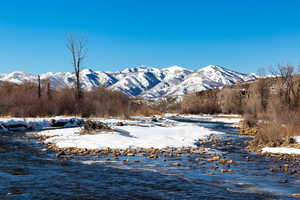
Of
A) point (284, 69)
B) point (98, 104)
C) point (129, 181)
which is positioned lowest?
point (129, 181)

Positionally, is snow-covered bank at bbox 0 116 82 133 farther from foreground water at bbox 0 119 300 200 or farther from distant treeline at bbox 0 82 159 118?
foreground water at bbox 0 119 300 200

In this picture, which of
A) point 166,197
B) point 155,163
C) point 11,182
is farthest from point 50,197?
point 155,163

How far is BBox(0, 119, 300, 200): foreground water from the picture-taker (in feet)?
29.6

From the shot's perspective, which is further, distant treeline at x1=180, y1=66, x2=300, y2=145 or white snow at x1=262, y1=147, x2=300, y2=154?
distant treeline at x1=180, y1=66, x2=300, y2=145

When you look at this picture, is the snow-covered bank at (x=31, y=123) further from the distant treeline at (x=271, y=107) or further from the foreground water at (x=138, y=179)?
the distant treeline at (x=271, y=107)

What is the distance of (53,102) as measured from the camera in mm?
48062

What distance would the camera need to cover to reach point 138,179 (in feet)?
36.2

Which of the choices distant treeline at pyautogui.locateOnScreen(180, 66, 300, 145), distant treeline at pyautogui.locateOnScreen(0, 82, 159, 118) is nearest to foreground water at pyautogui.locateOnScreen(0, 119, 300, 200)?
distant treeline at pyautogui.locateOnScreen(180, 66, 300, 145)

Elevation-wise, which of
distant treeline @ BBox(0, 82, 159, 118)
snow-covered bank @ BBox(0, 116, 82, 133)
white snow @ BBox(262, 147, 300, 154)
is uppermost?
distant treeline @ BBox(0, 82, 159, 118)

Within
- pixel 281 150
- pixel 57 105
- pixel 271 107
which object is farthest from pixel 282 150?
pixel 57 105

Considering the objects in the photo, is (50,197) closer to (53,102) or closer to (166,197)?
(166,197)

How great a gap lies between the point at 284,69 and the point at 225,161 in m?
50.8

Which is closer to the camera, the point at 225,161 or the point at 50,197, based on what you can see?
the point at 50,197

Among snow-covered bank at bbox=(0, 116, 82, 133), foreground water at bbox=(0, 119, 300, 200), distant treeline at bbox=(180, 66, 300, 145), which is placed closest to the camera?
foreground water at bbox=(0, 119, 300, 200)
